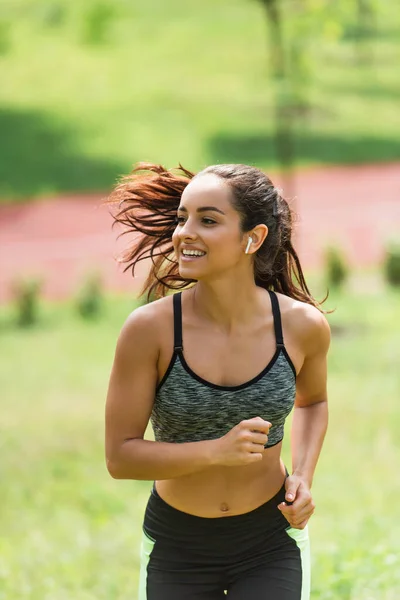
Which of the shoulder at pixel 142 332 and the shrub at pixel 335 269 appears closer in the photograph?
the shoulder at pixel 142 332

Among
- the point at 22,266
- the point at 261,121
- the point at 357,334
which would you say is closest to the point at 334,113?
the point at 261,121

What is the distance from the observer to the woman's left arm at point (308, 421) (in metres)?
3.07

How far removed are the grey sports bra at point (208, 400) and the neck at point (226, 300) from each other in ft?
0.26

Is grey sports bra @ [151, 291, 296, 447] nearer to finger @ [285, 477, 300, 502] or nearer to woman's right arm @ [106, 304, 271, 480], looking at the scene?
woman's right arm @ [106, 304, 271, 480]

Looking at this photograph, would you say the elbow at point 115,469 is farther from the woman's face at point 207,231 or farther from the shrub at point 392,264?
the shrub at point 392,264

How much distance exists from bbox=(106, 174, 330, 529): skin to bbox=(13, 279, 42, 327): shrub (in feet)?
35.1

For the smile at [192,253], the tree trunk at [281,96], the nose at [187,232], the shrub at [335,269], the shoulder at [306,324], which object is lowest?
the shoulder at [306,324]

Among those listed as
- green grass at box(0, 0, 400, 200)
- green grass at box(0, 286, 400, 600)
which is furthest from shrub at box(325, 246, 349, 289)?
green grass at box(0, 0, 400, 200)

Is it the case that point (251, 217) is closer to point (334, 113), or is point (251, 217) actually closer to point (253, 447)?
point (253, 447)

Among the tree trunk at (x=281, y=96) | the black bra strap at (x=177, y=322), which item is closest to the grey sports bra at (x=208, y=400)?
the black bra strap at (x=177, y=322)

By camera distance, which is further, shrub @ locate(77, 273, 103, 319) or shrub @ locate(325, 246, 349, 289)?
shrub @ locate(325, 246, 349, 289)

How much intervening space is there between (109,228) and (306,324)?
16.2m

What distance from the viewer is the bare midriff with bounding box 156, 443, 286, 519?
125 inches

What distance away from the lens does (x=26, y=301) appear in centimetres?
1381
